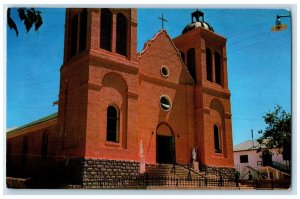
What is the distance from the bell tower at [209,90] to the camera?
65.8 ft

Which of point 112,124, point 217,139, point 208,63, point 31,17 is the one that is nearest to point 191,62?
point 208,63

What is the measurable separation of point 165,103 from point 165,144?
2.05 meters

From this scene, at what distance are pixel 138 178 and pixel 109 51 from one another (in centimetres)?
550

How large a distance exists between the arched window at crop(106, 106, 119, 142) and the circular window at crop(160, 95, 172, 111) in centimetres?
336

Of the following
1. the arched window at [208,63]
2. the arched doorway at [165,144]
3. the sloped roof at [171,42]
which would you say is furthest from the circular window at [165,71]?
the arched doorway at [165,144]

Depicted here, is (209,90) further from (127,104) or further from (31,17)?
(31,17)

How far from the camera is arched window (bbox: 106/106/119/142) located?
1638 cm

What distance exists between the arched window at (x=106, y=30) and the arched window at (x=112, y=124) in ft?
8.75

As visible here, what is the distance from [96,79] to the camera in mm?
16156

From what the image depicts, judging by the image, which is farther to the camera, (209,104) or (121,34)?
(209,104)
